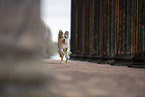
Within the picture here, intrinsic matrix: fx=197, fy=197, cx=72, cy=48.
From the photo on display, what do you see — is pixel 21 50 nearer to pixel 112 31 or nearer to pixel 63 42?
pixel 63 42

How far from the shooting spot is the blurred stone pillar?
2461mm

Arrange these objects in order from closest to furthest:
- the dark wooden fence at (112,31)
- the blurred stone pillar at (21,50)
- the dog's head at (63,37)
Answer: the blurred stone pillar at (21,50) < the dark wooden fence at (112,31) < the dog's head at (63,37)

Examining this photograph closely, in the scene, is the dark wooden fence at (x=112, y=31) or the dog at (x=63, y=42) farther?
the dog at (x=63, y=42)

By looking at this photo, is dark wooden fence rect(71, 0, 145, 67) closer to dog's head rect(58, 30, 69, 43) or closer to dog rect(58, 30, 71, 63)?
dog rect(58, 30, 71, 63)

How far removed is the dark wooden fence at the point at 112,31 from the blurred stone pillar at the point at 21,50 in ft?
25.4

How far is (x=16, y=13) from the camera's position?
8.48 feet

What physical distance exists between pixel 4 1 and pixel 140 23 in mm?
8750

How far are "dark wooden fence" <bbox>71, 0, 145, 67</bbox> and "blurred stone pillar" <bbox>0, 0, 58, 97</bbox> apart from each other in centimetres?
775

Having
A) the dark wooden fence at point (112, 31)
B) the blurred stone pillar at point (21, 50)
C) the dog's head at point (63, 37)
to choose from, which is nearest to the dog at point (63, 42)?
the dog's head at point (63, 37)

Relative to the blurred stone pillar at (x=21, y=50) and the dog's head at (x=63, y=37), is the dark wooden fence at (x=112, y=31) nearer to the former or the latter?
the dog's head at (x=63, y=37)

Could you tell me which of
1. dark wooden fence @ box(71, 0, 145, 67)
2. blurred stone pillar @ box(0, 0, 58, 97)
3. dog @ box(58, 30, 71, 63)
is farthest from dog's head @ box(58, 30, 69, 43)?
blurred stone pillar @ box(0, 0, 58, 97)

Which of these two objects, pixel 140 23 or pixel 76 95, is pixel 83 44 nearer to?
pixel 140 23

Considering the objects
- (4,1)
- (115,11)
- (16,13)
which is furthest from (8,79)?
(115,11)

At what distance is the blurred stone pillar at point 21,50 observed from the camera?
2461 mm
